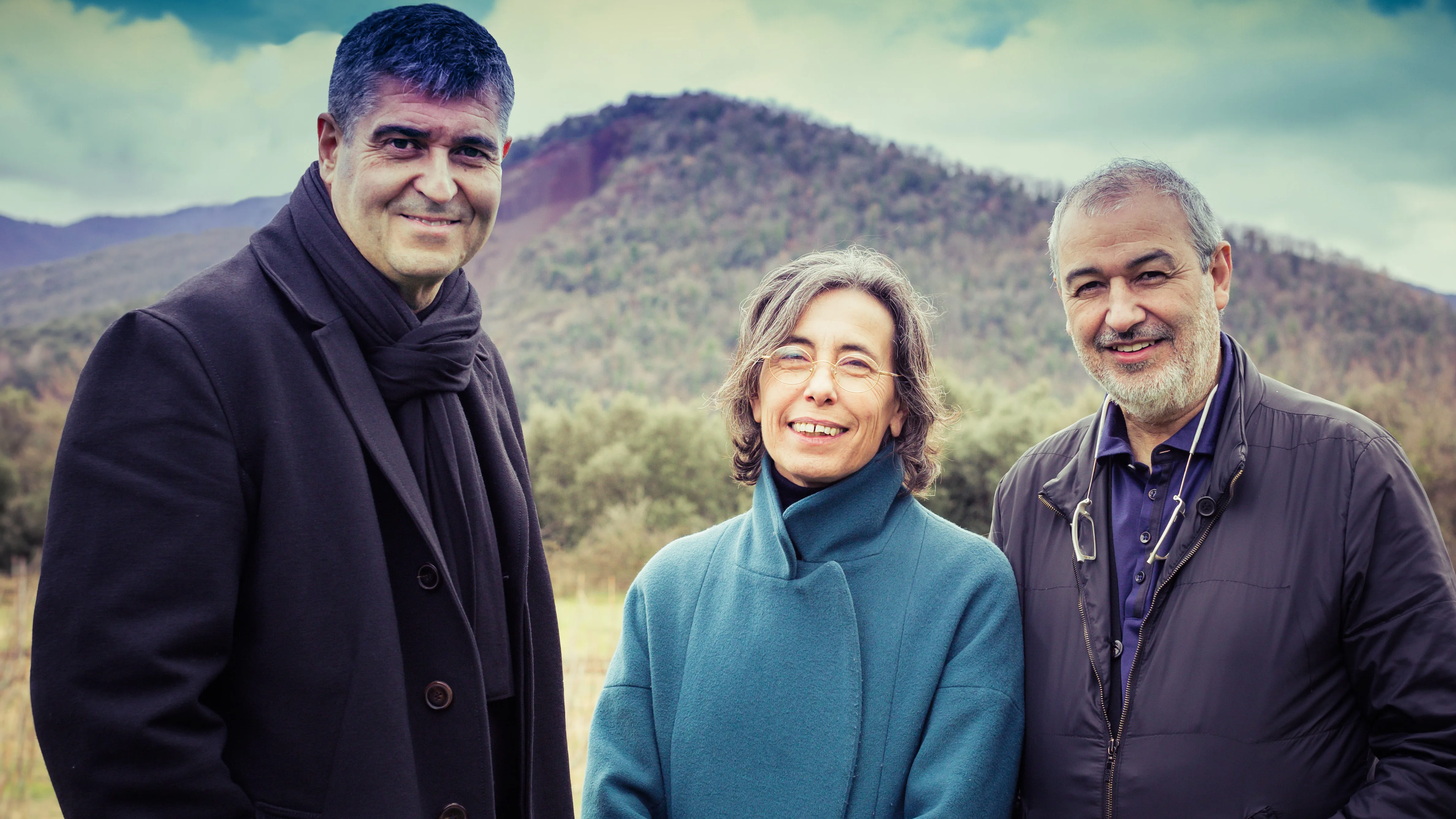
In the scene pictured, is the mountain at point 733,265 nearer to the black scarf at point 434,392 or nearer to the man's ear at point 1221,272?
the man's ear at point 1221,272

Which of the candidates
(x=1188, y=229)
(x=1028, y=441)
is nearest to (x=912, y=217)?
(x=1028, y=441)

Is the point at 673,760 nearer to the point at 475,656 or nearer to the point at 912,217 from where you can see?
the point at 475,656

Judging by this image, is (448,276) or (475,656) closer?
(475,656)

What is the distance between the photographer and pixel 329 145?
199 cm

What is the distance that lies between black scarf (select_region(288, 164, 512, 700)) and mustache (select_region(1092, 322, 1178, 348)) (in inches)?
60.3

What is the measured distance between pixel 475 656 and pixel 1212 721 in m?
1.52

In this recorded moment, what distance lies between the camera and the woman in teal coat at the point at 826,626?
2.12 metres

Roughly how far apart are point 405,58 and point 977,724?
5.90 feet

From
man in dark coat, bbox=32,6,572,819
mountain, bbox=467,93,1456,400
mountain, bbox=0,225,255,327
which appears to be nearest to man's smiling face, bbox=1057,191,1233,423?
man in dark coat, bbox=32,6,572,819

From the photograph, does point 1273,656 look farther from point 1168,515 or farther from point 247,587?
point 247,587

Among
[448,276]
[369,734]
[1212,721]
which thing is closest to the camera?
[369,734]

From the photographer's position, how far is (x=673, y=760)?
221cm

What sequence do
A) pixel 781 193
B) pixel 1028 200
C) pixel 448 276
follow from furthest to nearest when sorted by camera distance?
pixel 781 193
pixel 1028 200
pixel 448 276

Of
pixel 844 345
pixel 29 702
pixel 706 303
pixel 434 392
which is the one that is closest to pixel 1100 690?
pixel 844 345
